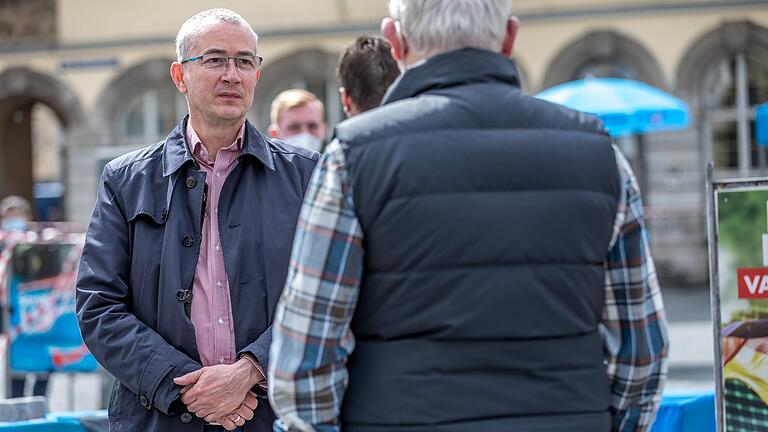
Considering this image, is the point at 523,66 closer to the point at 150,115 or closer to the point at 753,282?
the point at 150,115

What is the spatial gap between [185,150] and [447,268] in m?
1.29

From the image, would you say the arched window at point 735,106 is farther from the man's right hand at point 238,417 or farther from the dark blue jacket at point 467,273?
the dark blue jacket at point 467,273

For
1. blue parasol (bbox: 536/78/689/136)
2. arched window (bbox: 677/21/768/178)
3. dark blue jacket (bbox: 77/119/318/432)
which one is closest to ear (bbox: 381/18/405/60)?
dark blue jacket (bbox: 77/119/318/432)

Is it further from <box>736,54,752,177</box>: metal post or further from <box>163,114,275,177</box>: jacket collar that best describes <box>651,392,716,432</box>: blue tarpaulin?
<box>736,54,752,177</box>: metal post

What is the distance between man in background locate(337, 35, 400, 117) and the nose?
0.54 m

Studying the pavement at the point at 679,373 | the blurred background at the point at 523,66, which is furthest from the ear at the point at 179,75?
the blurred background at the point at 523,66

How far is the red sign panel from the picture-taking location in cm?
383

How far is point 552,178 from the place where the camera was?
2182mm

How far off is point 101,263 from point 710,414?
105 inches

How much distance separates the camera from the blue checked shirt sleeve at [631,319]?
2328 millimetres

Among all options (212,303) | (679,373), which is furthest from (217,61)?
(679,373)

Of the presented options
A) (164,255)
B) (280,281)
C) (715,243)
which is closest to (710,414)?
(715,243)

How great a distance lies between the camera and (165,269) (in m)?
3.01

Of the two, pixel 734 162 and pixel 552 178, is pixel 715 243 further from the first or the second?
pixel 734 162
